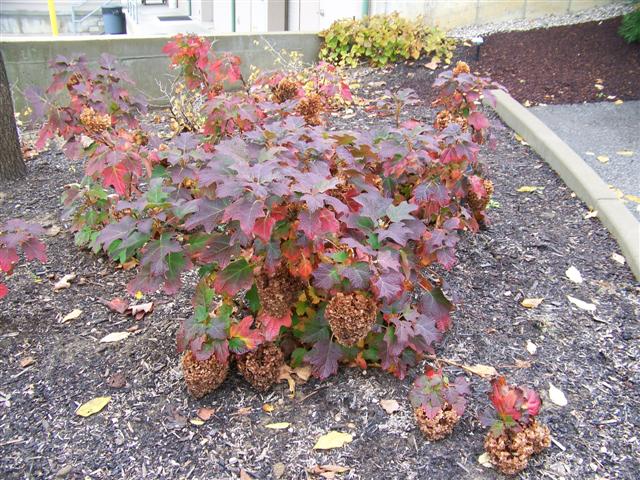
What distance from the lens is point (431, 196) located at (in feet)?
9.04

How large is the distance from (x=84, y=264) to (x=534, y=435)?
2.53m

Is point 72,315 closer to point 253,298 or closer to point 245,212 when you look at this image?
point 253,298

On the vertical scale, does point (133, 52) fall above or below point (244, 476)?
above

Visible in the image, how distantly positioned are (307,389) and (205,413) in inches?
17.1

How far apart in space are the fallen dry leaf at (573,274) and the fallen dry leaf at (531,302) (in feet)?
1.06

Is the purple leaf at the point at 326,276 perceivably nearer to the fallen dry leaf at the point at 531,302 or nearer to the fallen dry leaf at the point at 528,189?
the fallen dry leaf at the point at 531,302

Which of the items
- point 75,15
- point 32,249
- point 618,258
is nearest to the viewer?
point 32,249

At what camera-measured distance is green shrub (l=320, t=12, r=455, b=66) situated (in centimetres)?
682

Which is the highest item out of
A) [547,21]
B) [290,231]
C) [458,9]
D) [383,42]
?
[458,9]

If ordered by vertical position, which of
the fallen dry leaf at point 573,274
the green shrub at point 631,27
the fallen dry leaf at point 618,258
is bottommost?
the fallen dry leaf at point 573,274

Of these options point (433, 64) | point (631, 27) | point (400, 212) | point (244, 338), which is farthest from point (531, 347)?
point (631, 27)

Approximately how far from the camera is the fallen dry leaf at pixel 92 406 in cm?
244

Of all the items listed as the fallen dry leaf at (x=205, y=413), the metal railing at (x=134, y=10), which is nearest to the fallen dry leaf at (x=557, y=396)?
the fallen dry leaf at (x=205, y=413)

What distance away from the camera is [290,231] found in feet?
7.02
